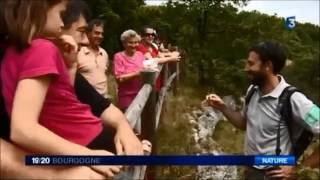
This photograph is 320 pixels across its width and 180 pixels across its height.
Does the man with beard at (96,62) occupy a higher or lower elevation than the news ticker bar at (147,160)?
higher

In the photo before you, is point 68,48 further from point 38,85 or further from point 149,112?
point 149,112

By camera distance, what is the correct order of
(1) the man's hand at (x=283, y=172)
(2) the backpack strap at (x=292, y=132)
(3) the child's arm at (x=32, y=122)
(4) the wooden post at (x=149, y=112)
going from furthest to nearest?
(4) the wooden post at (x=149, y=112)
(2) the backpack strap at (x=292, y=132)
(1) the man's hand at (x=283, y=172)
(3) the child's arm at (x=32, y=122)

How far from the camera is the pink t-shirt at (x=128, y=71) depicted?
3.12 feet

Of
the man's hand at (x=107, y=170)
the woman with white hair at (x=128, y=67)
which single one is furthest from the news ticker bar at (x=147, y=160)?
the woman with white hair at (x=128, y=67)

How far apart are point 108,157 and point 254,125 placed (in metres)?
0.32

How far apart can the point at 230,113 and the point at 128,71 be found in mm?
240

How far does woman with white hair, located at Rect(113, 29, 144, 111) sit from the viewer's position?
37.7 inches

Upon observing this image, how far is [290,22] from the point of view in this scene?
74 centimetres

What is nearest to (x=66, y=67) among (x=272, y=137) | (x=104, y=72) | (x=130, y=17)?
(x=272, y=137)

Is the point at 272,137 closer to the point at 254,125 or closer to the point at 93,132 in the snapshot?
the point at 254,125

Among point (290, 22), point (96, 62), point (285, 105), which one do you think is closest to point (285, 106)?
point (285, 105)

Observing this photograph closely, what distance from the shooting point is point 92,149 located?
0.54 metres

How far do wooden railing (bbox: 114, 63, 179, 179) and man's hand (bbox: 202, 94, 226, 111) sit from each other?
59 mm

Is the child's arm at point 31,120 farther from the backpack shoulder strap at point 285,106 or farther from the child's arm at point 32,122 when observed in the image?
the backpack shoulder strap at point 285,106
